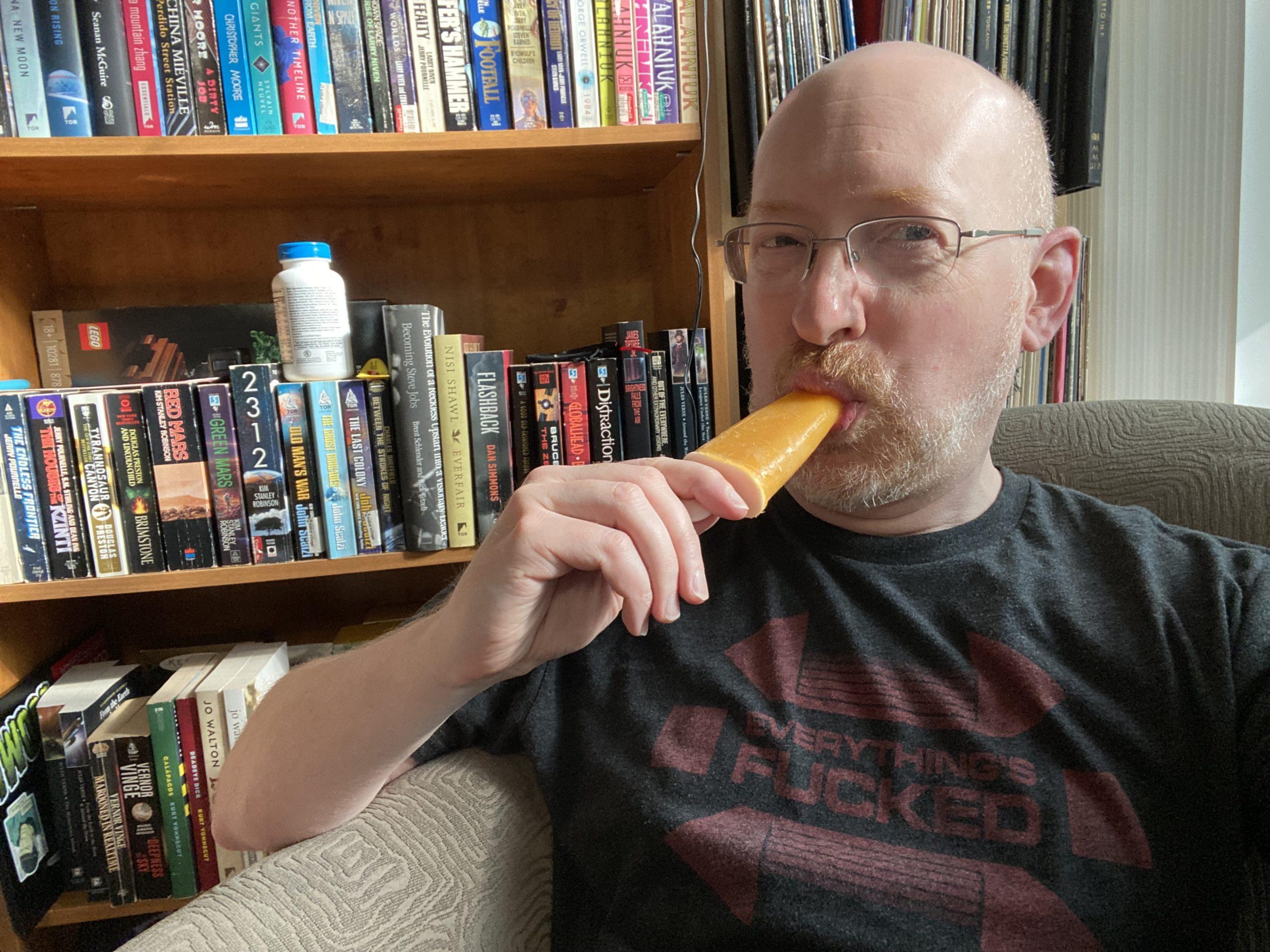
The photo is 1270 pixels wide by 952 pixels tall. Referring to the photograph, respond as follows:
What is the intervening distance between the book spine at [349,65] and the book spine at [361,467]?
40cm

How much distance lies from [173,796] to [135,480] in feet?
1.74

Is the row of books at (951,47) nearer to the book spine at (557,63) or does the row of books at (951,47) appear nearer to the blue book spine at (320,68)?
the book spine at (557,63)

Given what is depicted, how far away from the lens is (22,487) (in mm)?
1157

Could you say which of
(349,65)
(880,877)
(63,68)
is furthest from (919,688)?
(63,68)

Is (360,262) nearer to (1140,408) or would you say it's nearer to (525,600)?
(525,600)

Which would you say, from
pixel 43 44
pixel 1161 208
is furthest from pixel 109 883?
pixel 1161 208

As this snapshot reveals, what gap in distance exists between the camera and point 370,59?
3.80 ft

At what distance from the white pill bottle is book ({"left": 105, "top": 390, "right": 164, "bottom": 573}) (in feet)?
0.78

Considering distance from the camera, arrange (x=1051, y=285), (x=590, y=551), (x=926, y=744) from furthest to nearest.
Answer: (x=1051, y=285) → (x=926, y=744) → (x=590, y=551)

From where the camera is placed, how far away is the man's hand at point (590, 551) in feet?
1.88

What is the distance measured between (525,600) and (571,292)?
3.60 ft

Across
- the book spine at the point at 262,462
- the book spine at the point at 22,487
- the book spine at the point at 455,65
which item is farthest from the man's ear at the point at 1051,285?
the book spine at the point at 22,487

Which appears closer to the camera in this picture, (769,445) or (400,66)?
(769,445)

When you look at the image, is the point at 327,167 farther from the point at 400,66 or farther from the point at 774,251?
the point at 774,251
